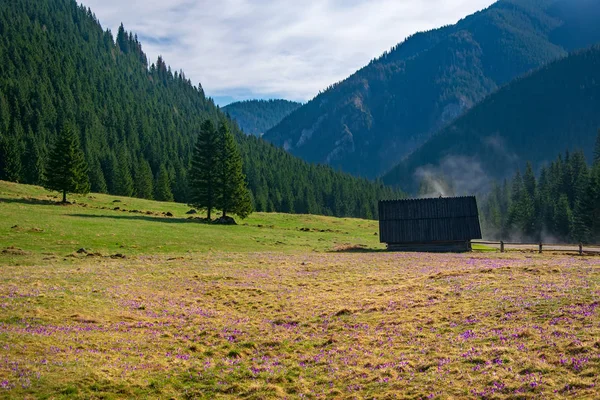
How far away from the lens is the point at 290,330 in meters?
20.7

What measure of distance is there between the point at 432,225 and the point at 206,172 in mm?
38817

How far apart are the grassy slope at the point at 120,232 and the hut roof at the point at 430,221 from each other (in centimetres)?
526

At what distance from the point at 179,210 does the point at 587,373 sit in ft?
268

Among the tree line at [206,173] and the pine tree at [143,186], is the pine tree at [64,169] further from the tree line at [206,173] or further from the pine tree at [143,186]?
the pine tree at [143,186]

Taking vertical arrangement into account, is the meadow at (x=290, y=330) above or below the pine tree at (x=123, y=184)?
→ below

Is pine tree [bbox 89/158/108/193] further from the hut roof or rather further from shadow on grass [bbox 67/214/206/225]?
the hut roof

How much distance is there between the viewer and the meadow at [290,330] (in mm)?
13664

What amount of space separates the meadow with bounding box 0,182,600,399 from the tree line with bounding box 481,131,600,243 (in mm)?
72426

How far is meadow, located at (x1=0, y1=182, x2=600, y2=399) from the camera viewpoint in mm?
13664

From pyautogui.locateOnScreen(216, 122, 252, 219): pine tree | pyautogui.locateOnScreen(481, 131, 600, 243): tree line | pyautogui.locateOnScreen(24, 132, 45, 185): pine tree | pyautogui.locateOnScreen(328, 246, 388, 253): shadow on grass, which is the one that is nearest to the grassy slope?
pyautogui.locateOnScreen(328, 246, 388, 253): shadow on grass

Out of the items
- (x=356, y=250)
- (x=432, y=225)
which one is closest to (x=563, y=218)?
(x=432, y=225)

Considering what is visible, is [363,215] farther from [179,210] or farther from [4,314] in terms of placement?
[4,314]

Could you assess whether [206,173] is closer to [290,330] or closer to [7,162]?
[290,330]

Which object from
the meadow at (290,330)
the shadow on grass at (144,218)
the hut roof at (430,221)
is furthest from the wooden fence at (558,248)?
the shadow on grass at (144,218)
